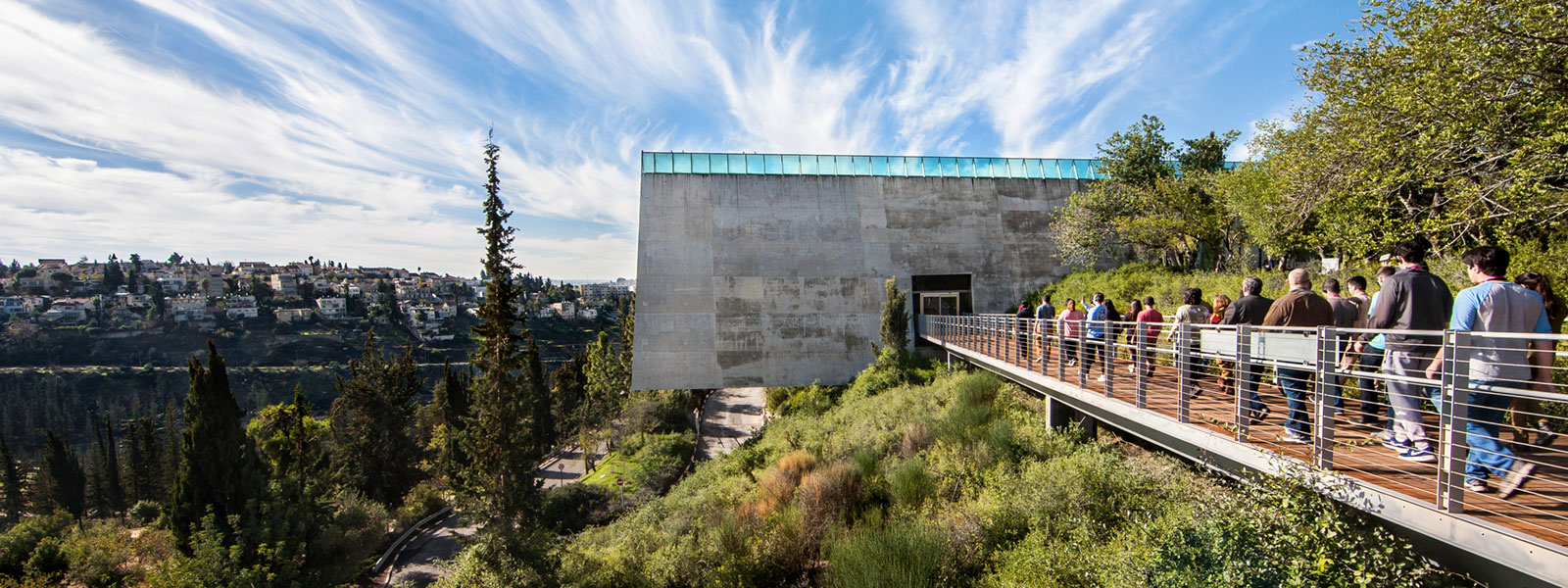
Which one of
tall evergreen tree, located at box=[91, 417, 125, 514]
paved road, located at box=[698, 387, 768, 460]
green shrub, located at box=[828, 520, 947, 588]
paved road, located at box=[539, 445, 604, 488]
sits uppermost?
green shrub, located at box=[828, 520, 947, 588]

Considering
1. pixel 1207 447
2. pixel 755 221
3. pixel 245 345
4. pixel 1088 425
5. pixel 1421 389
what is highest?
pixel 755 221

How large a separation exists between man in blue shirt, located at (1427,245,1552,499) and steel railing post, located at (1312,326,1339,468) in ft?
1.48

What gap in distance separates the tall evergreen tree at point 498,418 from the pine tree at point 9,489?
1914 inches

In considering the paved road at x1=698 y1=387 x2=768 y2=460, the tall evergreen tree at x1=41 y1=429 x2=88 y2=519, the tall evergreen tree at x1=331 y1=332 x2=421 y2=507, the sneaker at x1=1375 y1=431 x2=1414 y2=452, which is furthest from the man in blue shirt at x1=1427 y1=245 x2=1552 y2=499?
the tall evergreen tree at x1=41 y1=429 x2=88 y2=519

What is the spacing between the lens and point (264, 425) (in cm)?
3697

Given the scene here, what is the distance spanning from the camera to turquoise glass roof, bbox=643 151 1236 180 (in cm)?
2200

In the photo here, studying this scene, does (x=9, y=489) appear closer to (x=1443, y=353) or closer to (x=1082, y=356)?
(x=1082, y=356)

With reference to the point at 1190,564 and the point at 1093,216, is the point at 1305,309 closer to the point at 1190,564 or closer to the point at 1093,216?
the point at 1190,564

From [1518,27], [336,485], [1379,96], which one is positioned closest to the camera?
[1518,27]

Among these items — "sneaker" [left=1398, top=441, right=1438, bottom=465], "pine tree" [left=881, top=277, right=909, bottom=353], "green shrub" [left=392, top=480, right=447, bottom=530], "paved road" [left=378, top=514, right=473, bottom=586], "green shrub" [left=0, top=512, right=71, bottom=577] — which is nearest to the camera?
"sneaker" [left=1398, top=441, right=1438, bottom=465]

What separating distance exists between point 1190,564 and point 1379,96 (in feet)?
32.4

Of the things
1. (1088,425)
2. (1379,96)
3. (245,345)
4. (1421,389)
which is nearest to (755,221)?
(1088,425)

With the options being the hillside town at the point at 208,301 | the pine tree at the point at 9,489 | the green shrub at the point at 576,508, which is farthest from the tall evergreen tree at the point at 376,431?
the hillside town at the point at 208,301

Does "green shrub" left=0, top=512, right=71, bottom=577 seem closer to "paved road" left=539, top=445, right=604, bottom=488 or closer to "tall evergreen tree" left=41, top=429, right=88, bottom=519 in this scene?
"paved road" left=539, top=445, right=604, bottom=488
